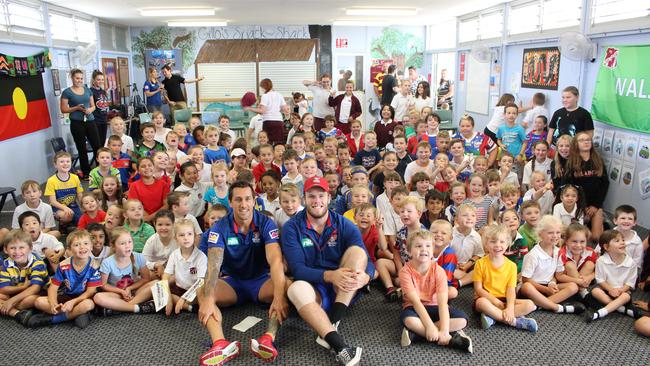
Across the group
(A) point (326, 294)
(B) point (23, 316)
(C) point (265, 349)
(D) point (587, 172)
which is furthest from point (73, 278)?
(D) point (587, 172)

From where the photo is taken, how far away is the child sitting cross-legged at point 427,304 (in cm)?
307

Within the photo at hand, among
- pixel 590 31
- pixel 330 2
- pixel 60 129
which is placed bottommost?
pixel 60 129

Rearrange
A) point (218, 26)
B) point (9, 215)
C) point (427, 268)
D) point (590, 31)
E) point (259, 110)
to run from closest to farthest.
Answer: point (427, 268) < point (9, 215) < point (590, 31) < point (259, 110) < point (218, 26)

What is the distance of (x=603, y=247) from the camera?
371 centimetres

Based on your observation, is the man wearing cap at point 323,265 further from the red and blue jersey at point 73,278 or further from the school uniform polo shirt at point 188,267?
the red and blue jersey at point 73,278

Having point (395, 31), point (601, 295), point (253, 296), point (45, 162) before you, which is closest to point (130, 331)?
point (253, 296)

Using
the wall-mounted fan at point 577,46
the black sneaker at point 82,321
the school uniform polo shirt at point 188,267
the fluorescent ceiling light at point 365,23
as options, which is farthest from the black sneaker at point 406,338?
the fluorescent ceiling light at point 365,23

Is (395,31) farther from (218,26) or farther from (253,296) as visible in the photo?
(253,296)

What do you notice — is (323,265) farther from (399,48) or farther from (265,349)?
(399,48)

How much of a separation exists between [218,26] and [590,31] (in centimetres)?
902

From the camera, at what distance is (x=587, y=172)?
4934 millimetres

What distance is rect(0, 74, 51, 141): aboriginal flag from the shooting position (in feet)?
21.8

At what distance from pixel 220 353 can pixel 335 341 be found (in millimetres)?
676

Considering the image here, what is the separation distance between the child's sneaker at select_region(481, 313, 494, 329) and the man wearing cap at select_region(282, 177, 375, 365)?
797 mm
